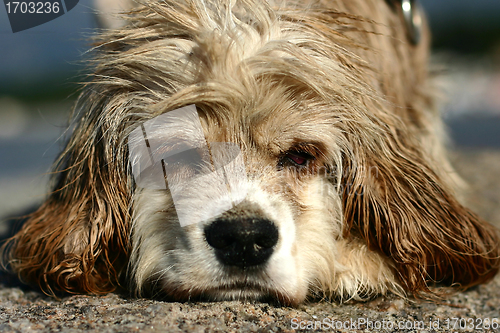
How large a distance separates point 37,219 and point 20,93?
5.95m

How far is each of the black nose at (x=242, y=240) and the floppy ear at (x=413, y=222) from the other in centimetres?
72

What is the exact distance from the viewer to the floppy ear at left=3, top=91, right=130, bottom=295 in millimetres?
2570

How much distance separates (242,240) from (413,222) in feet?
3.78

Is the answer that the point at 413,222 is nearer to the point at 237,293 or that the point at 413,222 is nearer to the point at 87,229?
the point at 237,293

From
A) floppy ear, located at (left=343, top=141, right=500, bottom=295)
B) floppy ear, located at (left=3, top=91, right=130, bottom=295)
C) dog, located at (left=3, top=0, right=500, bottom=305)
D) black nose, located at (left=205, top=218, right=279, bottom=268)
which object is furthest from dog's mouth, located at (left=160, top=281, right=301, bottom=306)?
floppy ear, located at (left=343, top=141, right=500, bottom=295)

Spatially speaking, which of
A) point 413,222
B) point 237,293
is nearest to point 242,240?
point 237,293

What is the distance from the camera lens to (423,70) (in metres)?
4.79

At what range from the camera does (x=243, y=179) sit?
7.93 feet

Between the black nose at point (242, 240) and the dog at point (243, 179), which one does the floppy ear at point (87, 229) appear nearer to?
the dog at point (243, 179)

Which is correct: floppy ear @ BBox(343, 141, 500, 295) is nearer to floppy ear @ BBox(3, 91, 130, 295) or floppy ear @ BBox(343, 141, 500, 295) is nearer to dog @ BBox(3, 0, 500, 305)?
dog @ BBox(3, 0, 500, 305)

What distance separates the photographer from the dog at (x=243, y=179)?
7.67 feet

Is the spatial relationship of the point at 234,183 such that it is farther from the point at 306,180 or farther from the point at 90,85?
the point at 90,85

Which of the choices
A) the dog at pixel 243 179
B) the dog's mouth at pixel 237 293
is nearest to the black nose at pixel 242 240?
the dog at pixel 243 179

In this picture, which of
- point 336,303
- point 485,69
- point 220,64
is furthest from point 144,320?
point 485,69
